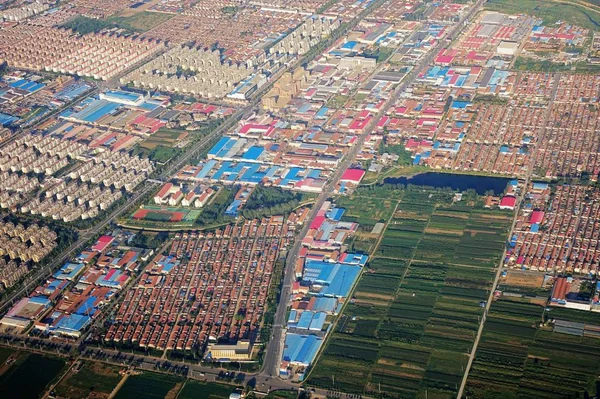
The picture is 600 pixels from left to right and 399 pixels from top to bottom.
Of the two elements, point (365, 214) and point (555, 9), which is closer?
point (365, 214)

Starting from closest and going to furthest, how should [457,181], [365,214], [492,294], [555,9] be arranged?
[492,294]
[365,214]
[457,181]
[555,9]

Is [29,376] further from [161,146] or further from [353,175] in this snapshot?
[353,175]

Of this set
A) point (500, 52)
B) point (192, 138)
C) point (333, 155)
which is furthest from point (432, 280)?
point (500, 52)

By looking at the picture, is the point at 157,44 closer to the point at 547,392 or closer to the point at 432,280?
the point at 432,280

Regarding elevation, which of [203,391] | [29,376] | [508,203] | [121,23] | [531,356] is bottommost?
[121,23]

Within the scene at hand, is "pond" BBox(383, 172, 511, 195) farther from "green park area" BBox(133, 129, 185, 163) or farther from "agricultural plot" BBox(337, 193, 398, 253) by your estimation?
"green park area" BBox(133, 129, 185, 163)

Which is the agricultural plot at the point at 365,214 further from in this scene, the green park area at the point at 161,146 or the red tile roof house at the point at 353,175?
the green park area at the point at 161,146

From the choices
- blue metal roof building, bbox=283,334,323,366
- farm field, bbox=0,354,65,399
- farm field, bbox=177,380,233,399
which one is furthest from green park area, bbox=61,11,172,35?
farm field, bbox=177,380,233,399

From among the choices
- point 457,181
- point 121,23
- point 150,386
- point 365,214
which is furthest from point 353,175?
point 121,23
